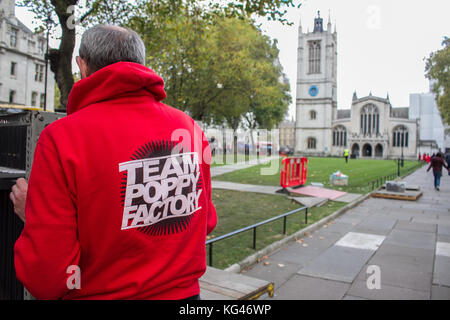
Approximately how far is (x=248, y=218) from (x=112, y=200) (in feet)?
27.2

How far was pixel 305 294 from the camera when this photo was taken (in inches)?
193

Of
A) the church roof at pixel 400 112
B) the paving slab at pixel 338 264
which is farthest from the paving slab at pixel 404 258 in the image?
the church roof at pixel 400 112

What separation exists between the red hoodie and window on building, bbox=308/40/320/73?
9276 cm

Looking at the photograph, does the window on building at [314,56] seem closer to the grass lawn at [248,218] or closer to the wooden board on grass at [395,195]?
the wooden board on grass at [395,195]

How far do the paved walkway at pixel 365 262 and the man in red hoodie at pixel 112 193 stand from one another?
3648 mm

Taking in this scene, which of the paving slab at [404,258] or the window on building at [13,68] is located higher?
the window on building at [13,68]

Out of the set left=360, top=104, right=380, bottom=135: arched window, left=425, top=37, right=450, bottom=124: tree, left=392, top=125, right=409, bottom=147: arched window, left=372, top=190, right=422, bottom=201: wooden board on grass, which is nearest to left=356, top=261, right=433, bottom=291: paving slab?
left=372, top=190, right=422, bottom=201: wooden board on grass

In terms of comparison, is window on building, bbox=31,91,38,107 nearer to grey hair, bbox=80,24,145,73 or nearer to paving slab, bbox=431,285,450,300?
paving slab, bbox=431,285,450,300

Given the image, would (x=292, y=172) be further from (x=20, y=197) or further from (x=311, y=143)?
(x=311, y=143)

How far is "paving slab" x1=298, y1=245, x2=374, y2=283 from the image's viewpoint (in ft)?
18.4

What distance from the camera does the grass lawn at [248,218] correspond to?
6.52m

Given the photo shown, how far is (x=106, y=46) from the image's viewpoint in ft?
5.16

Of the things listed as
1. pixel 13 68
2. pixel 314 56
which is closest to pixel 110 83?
pixel 13 68
